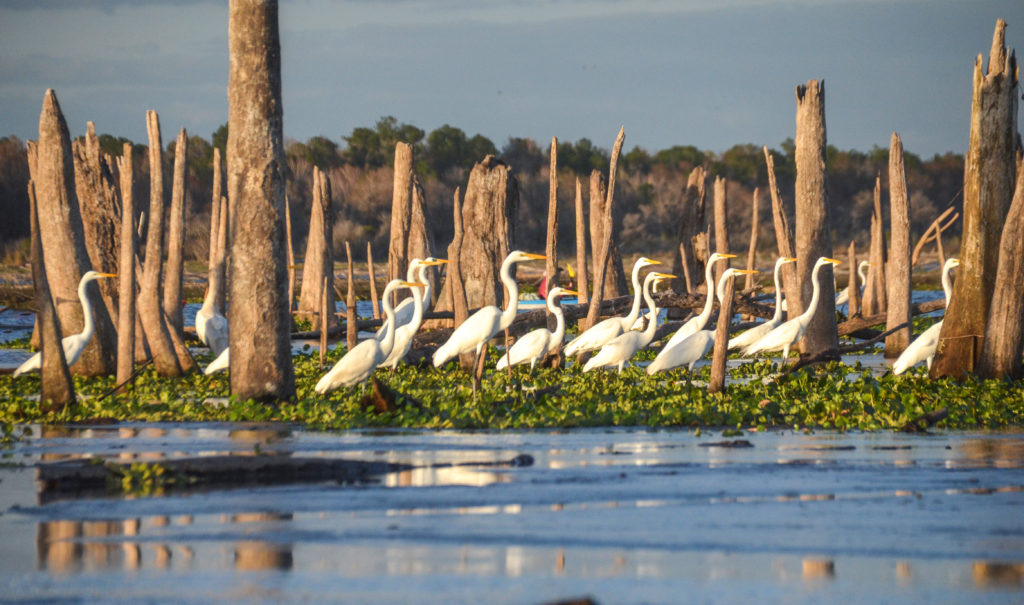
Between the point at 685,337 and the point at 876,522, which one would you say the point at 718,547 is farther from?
the point at 685,337

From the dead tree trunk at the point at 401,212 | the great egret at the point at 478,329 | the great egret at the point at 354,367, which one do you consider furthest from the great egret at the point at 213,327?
the great egret at the point at 354,367

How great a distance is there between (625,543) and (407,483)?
210cm

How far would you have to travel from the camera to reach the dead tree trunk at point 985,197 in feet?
46.8

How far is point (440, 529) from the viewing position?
6059 mm

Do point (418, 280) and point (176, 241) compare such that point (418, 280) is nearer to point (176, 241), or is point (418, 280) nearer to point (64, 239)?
point (176, 241)

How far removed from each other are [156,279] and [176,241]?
0.99 meters

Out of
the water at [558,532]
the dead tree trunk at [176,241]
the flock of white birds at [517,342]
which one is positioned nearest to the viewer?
the water at [558,532]

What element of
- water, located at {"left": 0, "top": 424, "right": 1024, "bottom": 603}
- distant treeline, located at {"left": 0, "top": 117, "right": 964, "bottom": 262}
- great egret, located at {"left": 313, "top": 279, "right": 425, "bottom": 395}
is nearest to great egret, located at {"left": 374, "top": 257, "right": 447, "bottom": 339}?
great egret, located at {"left": 313, "top": 279, "right": 425, "bottom": 395}

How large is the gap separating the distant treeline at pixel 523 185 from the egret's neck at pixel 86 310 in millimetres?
39769

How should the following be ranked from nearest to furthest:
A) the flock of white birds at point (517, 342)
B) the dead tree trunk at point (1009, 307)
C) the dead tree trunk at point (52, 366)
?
the dead tree trunk at point (52, 366)
the dead tree trunk at point (1009, 307)
the flock of white birds at point (517, 342)

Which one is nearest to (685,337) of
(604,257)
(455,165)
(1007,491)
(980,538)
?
(604,257)

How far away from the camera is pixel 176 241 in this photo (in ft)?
55.1

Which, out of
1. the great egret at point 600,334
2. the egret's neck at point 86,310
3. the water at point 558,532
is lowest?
the water at point 558,532

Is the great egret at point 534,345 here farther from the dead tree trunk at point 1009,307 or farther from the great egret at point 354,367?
the dead tree trunk at point 1009,307
